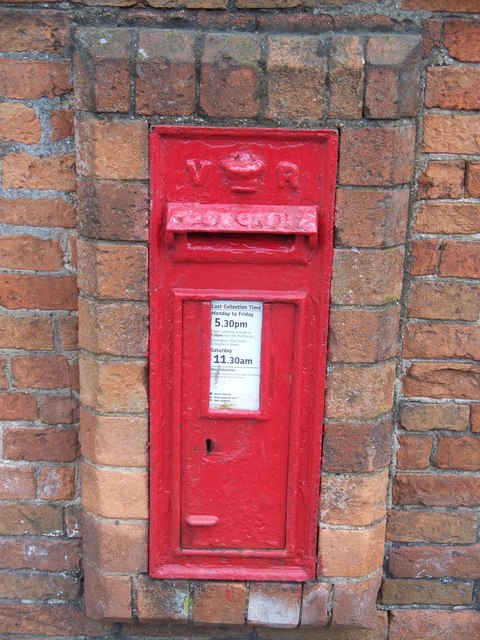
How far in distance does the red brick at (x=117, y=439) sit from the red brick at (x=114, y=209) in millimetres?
444

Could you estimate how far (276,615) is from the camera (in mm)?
1818

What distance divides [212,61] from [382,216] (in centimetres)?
49

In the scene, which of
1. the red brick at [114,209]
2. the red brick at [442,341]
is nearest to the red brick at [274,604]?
the red brick at [442,341]

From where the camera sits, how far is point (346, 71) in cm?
146

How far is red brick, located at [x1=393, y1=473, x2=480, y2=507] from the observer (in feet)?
6.14

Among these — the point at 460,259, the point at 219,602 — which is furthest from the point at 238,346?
the point at 219,602

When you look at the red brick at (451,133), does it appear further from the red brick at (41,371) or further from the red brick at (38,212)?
the red brick at (41,371)

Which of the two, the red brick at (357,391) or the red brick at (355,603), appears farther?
the red brick at (355,603)

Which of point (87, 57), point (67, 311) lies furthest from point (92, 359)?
point (87, 57)

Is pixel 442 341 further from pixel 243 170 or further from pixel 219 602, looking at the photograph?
pixel 219 602

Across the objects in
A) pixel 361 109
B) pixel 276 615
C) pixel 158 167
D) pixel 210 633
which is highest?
pixel 361 109

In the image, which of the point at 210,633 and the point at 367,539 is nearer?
the point at 367,539

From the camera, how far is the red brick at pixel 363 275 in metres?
1.58

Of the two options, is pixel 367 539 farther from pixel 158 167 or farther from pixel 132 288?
pixel 158 167
